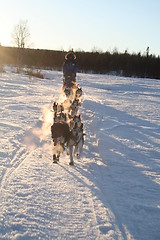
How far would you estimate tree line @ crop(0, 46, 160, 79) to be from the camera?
36.8m

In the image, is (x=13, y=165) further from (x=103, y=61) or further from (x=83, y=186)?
(x=103, y=61)

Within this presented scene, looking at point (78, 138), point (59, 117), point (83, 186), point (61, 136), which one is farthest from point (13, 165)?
point (59, 117)

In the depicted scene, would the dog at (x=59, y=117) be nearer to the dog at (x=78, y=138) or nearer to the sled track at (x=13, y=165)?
the dog at (x=78, y=138)

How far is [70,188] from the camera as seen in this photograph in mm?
3949

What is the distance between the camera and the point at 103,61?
3850 centimetres

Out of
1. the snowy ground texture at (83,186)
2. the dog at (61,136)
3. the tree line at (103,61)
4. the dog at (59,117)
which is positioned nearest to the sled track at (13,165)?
the snowy ground texture at (83,186)

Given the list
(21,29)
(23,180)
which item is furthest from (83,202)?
(21,29)

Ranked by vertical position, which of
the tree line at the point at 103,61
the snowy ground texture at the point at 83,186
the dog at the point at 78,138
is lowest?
the snowy ground texture at the point at 83,186

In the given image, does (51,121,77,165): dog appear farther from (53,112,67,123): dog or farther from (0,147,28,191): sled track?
(53,112,67,123): dog

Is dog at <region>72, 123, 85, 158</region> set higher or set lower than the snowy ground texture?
higher

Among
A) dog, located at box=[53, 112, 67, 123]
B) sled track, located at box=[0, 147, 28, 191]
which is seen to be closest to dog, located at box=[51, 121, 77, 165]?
sled track, located at box=[0, 147, 28, 191]

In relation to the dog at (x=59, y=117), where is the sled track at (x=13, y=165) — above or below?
below

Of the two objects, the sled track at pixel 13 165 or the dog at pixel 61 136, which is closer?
the sled track at pixel 13 165

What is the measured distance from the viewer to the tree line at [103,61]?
36781mm
